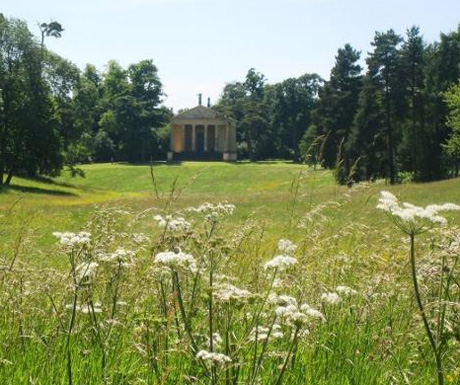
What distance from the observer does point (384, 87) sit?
59.0 meters

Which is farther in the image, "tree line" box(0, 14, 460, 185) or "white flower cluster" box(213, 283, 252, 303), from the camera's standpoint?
"tree line" box(0, 14, 460, 185)

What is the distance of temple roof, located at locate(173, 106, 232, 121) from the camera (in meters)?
115

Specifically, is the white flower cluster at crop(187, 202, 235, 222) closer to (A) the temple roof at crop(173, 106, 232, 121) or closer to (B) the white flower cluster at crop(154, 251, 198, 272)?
(B) the white flower cluster at crop(154, 251, 198, 272)

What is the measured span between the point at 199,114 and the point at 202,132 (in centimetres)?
341

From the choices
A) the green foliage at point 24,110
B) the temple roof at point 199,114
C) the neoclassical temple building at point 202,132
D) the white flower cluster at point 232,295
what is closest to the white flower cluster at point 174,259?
the white flower cluster at point 232,295

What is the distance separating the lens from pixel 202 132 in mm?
116625

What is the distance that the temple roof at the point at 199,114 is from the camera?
377 ft

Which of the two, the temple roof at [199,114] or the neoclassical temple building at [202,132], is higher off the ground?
the temple roof at [199,114]

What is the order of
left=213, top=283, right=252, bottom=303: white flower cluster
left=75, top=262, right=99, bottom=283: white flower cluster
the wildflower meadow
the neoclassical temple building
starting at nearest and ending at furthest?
left=213, top=283, right=252, bottom=303: white flower cluster, the wildflower meadow, left=75, top=262, right=99, bottom=283: white flower cluster, the neoclassical temple building

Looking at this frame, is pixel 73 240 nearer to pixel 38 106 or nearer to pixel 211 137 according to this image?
pixel 38 106

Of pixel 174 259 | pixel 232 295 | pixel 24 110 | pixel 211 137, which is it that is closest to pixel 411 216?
pixel 232 295

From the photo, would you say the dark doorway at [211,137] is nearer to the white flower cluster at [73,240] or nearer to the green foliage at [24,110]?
the green foliage at [24,110]

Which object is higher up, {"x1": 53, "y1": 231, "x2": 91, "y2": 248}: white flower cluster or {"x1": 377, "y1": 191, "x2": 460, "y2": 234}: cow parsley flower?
{"x1": 377, "y1": 191, "x2": 460, "y2": 234}: cow parsley flower

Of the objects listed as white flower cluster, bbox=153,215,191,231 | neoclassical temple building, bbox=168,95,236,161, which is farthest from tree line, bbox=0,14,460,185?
white flower cluster, bbox=153,215,191,231
